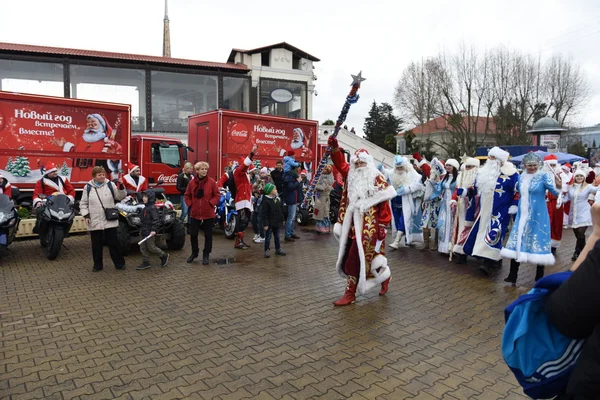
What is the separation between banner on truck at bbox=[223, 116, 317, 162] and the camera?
13797mm

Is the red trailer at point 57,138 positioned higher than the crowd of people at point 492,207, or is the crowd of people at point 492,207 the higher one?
the red trailer at point 57,138

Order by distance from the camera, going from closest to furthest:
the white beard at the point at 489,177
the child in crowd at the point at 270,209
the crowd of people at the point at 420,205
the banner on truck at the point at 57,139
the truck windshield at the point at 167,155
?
the crowd of people at the point at 420,205 → the white beard at the point at 489,177 → the child in crowd at the point at 270,209 → the banner on truck at the point at 57,139 → the truck windshield at the point at 167,155

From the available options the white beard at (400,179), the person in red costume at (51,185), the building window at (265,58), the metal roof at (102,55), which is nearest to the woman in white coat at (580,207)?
the white beard at (400,179)

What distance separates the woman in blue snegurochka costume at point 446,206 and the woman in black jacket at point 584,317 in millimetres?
6790

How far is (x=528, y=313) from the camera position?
1888 millimetres

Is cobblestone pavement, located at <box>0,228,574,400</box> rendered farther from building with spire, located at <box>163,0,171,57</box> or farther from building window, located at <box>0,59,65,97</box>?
building with spire, located at <box>163,0,171,57</box>

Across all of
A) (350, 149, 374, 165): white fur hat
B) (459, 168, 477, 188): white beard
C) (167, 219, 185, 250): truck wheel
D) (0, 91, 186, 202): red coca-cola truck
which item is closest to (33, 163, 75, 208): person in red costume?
(167, 219, 185, 250): truck wheel

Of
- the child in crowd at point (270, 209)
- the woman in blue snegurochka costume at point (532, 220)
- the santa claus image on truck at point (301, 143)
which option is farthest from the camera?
the santa claus image on truck at point (301, 143)

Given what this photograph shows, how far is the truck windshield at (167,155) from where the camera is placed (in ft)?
45.5

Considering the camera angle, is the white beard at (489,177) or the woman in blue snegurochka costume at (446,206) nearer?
the white beard at (489,177)

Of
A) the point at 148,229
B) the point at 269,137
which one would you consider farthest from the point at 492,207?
the point at 269,137

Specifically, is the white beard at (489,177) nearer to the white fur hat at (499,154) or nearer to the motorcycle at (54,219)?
the white fur hat at (499,154)

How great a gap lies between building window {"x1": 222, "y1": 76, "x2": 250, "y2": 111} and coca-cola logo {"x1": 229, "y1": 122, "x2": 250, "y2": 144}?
14554 mm

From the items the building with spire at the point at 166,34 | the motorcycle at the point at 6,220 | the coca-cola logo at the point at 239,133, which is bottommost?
the motorcycle at the point at 6,220
